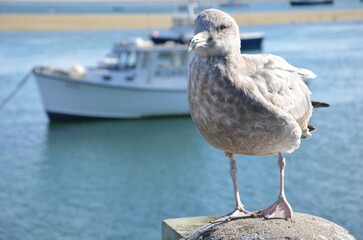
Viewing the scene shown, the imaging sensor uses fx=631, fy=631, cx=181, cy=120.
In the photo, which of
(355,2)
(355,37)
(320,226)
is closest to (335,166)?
(320,226)

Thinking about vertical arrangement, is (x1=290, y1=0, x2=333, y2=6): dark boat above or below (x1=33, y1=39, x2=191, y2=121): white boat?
below

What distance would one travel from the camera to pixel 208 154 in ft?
Result: 70.5

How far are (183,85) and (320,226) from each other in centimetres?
2136

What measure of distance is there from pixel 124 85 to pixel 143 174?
6677mm

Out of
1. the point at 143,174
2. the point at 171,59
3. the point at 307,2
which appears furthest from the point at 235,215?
the point at 307,2

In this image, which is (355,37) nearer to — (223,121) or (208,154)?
(208,154)

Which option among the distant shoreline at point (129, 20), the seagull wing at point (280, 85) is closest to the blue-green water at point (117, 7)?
the distant shoreline at point (129, 20)

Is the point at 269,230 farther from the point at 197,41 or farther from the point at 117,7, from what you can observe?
the point at 117,7

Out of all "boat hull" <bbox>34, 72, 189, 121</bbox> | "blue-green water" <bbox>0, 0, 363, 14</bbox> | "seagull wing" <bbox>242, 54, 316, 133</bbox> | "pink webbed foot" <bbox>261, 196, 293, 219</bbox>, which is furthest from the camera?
"blue-green water" <bbox>0, 0, 363, 14</bbox>

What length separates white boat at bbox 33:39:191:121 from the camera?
82.7 ft

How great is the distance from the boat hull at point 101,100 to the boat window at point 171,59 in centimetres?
103

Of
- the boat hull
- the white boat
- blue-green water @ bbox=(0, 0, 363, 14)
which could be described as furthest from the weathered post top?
blue-green water @ bbox=(0, 0, 363, 14)

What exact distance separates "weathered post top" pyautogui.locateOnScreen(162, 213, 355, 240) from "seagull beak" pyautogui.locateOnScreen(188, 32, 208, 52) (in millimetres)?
1336

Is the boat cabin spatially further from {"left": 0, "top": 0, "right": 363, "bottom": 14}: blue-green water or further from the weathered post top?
{"left": 0, "top": 0, "right": 363, "bottom": 14}: blue-green water
